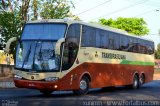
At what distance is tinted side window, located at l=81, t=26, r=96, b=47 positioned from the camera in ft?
67.6

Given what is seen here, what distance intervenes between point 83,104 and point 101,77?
688 cm

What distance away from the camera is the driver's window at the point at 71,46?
63.4 ft

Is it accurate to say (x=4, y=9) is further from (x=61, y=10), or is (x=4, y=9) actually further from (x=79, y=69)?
(x=79, y=69)

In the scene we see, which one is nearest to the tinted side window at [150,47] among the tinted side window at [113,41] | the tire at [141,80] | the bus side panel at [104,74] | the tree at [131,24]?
the bus side panel at [104,74]

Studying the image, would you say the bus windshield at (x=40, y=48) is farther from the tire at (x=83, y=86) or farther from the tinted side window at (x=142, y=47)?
the tinted side window at (x=142, y=47)

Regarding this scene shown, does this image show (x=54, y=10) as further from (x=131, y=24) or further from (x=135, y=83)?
(x=131, y=24)

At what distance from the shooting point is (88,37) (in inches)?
827

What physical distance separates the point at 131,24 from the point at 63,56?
80198 millimetres

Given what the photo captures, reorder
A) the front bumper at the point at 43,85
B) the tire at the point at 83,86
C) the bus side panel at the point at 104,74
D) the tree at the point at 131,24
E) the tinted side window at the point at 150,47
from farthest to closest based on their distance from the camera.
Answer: the tree at the point at 131,24 < the tinted side window at the point at 150,47 < the tire at the point at 83,86 < the bus side panel at the point at 104,74 < the front bumper at the point at 43,85

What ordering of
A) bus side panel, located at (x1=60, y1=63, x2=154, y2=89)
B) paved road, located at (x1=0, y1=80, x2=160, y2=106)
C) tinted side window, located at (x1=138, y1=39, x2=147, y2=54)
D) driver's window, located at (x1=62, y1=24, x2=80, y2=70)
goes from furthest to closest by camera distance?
tinted side window, located at (x1=138, y1=39, x2=147, y2=54) → bus side panel, located at (x1=60, y1=63, x2=154, y2=89) → driver's window, located at (x1=62, y1=24, x2=80, y2=70) → paved road, located at (x1=0, y1=80, x2=160, y2=106)

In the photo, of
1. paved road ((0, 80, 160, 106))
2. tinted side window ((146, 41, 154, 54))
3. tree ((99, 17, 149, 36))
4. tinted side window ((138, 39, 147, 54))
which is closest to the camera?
paved road ((0, 80, 160, 106))

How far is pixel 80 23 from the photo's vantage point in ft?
67.3

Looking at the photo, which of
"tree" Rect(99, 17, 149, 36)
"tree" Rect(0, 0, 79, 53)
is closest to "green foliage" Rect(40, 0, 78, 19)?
"tree" Rect(0, 0, 79, 53)

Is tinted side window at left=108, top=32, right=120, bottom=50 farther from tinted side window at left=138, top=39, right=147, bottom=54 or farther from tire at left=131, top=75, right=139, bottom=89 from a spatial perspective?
tire at left=131, top=75, right=139, bottom=89
